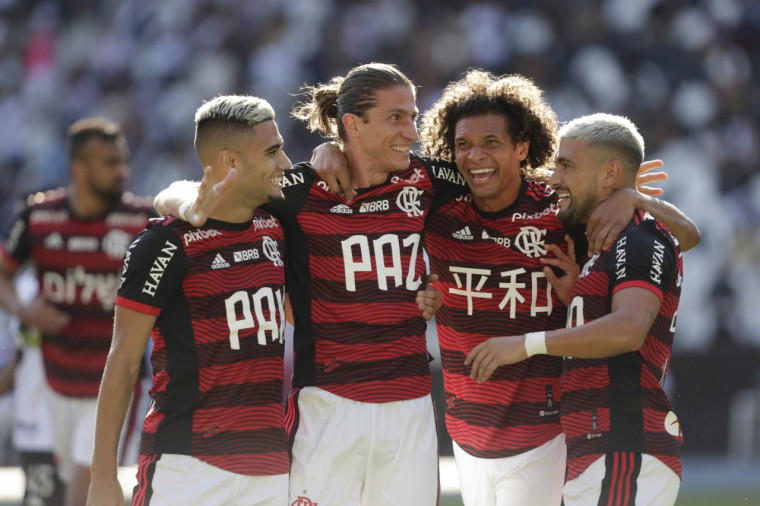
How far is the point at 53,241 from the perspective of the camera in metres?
7.43

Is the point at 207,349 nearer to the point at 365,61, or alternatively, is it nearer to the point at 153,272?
the point at 153,272

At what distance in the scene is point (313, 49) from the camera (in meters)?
13.0

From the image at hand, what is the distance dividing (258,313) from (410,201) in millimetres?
1025

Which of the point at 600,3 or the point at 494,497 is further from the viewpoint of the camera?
the point at 600,3

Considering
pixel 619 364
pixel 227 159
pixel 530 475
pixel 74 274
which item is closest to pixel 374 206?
pixel 227 159

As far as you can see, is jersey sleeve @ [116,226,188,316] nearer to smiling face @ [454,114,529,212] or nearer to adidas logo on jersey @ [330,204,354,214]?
adidas logo on jersey @ [330,204,354,214]

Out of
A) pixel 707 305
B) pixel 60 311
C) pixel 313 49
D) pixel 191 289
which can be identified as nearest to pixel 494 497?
pixel 191 289

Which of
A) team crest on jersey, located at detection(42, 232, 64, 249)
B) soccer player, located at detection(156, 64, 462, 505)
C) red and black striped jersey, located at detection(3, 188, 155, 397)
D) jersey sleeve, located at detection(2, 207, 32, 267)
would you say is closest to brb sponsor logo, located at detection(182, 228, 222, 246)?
soccer player, located at detection(156, 64, 462, 505)

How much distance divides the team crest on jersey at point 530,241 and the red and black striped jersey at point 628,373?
565 millimetres

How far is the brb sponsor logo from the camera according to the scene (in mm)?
4410

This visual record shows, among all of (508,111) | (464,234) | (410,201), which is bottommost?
(464,234)

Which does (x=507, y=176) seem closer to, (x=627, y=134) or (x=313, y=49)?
(x=627, y=134)

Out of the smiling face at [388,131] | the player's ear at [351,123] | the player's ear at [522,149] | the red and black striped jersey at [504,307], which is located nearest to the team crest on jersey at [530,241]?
the red and black striped jersey at [504,307]

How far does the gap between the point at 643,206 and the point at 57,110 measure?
9.69 meters
